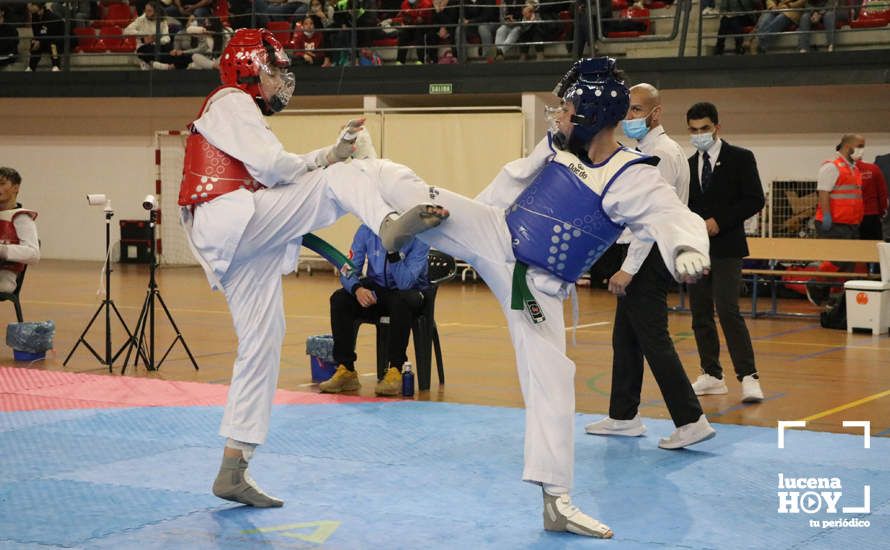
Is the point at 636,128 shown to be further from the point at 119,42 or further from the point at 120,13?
the point at 120,13

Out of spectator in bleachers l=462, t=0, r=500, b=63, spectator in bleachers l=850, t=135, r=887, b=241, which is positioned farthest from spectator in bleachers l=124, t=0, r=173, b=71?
spectator in bleachers l=850, t=135, r=887, b=241

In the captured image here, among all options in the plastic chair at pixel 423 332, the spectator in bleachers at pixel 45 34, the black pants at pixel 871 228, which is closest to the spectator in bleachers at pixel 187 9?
the spectator in bleachers at pixel 45 34

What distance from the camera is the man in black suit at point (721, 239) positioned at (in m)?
7.81

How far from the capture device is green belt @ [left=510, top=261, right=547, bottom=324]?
454 cm

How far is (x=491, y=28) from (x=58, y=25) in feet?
31.3

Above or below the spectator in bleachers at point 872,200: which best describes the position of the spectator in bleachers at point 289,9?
above

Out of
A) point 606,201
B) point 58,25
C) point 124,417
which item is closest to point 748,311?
point 124,417

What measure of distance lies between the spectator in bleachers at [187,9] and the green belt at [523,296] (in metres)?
17.7

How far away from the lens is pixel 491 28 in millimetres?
18484

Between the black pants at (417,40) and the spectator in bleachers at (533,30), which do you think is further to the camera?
the black pants at (417,40)

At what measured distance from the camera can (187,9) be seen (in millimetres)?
21484

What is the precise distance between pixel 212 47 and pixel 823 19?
35.8ft

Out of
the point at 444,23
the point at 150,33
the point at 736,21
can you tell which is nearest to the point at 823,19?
the point at 736,21

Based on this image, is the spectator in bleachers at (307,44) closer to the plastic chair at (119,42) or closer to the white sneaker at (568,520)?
the plastic chair at (119,42)
